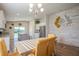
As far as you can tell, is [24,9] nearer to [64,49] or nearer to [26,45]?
[26,45]

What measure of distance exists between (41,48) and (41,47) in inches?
0.6

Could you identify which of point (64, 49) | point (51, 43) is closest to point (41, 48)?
point (51, 43)

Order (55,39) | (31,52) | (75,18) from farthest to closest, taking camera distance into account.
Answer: (75,18), (55,39), (31,52)

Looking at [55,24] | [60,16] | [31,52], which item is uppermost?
[60,16]

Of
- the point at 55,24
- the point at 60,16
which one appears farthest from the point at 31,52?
the point at 60,16

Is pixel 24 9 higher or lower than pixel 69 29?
higher

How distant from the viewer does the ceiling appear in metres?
1.26

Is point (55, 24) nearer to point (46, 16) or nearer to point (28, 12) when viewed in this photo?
point (46, 16)

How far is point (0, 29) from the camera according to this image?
1.42 meters

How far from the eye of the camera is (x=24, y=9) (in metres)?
1.34

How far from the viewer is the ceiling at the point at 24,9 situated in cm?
126

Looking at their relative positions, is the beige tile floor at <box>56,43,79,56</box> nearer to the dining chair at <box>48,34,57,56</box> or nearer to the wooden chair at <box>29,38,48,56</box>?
the dining chair at <box>48,34,57,56</box>

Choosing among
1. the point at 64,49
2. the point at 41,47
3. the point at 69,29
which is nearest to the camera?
the point at 41,47

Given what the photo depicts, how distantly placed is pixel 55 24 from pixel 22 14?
0.47 metres
